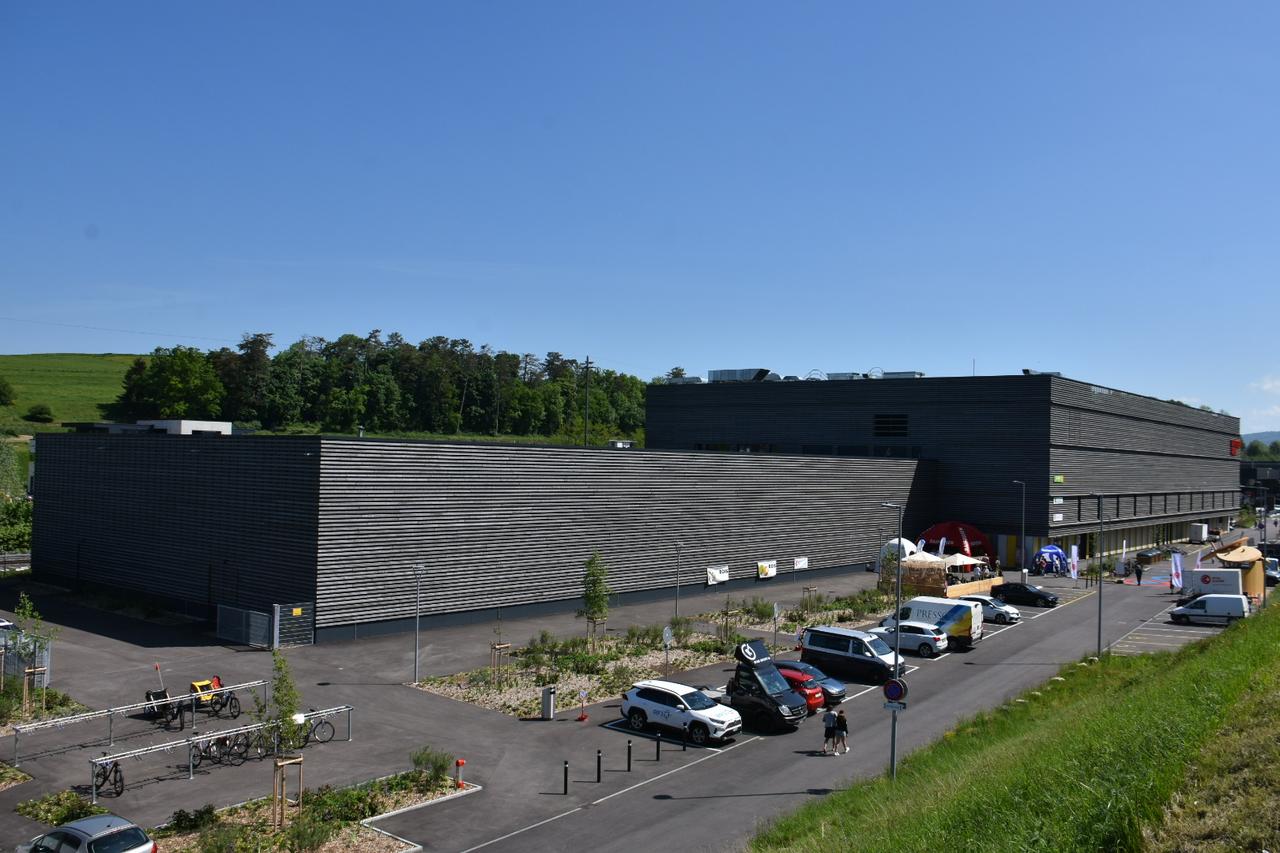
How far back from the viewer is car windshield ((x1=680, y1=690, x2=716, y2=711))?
25.8 m

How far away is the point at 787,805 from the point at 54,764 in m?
17.5

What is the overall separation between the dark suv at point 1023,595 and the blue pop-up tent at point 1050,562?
619 inches

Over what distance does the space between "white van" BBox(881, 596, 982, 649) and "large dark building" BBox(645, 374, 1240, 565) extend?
1307 inches

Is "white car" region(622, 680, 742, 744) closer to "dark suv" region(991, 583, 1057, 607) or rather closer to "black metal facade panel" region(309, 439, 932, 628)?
"black metal facade panel" region(309, 439, 932, 628)

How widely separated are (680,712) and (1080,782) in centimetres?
1438

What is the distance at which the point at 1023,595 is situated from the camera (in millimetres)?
52656

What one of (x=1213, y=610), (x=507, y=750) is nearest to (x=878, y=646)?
(x=507, y=750)

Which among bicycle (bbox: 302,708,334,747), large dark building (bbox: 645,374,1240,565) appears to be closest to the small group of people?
bicycle (bbox: 302,708,334,747)

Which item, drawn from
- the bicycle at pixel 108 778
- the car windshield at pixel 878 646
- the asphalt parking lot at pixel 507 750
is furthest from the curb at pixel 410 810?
the car windshield at pixel 878 646

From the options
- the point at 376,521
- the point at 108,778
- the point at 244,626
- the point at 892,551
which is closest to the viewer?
the point at 108,778

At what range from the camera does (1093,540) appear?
80.2 meters

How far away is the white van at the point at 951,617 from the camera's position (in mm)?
39000

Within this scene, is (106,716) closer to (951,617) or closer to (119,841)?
(119,841)

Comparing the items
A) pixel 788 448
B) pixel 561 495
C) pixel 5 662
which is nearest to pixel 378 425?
pixel 788 448
